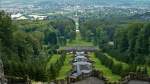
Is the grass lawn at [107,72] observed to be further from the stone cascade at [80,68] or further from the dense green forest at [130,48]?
the stone cascade at [80,68]

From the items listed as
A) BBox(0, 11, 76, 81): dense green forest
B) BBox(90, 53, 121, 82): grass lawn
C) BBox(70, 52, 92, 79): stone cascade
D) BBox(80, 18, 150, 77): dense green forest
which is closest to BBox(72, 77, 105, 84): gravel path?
BBox(70, 52, 92, 79): stone cascade

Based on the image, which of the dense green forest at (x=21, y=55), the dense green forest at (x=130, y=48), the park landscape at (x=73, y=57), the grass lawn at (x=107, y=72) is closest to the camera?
the park landscape at (x=73, y=57)

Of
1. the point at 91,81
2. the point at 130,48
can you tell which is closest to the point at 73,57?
the point at 130,48

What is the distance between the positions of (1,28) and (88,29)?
8002cm

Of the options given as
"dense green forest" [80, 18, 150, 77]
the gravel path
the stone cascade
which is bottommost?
"dense green forest" [80, 18, 150, 77]

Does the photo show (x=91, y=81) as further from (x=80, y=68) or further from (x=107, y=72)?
(x=107, y=72)

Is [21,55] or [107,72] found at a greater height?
[21,55]

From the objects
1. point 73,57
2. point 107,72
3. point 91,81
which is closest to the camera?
point 91,81

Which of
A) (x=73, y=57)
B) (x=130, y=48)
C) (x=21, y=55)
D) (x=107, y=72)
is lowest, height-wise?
(x=73, y=57)

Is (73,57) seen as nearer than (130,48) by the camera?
No

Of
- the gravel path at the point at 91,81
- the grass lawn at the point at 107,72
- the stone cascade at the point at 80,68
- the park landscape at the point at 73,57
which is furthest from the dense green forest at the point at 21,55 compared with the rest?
the gravel path at the point at 91,81

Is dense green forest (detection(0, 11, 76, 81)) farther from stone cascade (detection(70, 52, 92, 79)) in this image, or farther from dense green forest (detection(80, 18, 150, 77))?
dense green forest (detection(80, 18, 150, 77))

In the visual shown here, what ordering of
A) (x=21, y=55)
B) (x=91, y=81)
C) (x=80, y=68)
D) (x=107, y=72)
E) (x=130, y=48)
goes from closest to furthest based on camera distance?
1. (x=91, y=81)
2. (x=80, y=68)
3. (x=107, y=72)
4. (x=21, y=55)
5. (x=130, y=48)

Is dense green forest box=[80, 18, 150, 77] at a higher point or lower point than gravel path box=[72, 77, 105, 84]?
lower
